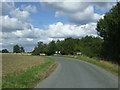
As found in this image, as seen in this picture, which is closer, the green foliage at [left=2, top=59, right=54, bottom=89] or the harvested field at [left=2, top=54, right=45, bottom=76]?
the green foliage at [left=2, top=59, right=54, bottom=89]

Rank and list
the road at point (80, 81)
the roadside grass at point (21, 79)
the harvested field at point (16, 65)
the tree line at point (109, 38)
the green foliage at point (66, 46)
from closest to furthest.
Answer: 1. the roadside grass at point (21, 79)
2. the road at point (80, 81)
3. the harvested field at point (16, 65)
4. the tree line at point (109, 38)
5. the green foliage at point (66, 46)

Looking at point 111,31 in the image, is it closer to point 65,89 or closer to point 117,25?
point 117,25

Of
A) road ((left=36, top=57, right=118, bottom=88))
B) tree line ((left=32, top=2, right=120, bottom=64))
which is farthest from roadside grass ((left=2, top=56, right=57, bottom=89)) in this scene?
tree line ((left=32, top=2, right=120, bottom=64))

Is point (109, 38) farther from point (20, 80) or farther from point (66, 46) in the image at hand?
point (66, 46)

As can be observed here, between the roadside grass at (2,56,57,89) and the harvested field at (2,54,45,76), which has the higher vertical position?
the roadside grass at (2,56,57,89)

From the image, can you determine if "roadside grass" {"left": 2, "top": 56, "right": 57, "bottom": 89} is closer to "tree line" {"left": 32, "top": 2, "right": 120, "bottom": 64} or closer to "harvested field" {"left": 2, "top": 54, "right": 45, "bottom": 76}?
"harvested field" {"left": 2, "top": 54, "right": 45, "bottom": 76}

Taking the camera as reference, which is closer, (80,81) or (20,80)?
(20,80)

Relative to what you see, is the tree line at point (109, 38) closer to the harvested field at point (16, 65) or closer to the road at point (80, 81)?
the road at point (80, 81)

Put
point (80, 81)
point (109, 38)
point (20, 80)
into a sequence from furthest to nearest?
point (109, 38), point (80, 81), point (20, 80)

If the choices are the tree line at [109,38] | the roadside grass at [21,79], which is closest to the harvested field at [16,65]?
the roadside grass at [21,79]

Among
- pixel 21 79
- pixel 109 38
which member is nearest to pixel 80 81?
pixel 21 79

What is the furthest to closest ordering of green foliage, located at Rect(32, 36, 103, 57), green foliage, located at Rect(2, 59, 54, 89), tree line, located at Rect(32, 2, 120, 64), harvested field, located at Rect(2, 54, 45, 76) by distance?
1. green foliage, located at Rect(32, 36, 103, 57)
2. tree line, located at Rect(32, 2, 120, 64)
3. harvested field, located at Rect(2, 54, 45, 76)
4. green foliage, located at Rect(2, 59, 54, 89)

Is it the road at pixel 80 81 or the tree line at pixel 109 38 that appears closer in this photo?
the road at pixel 80 81

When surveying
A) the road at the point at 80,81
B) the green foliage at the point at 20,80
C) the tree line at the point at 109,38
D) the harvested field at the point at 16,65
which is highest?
the tree line at the point at 109,38
